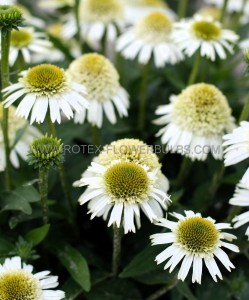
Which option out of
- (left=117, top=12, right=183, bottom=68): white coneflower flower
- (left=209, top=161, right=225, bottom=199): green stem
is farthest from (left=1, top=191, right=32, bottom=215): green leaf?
(left=117, top=12, right=183, bottom=68): white coneflower flower

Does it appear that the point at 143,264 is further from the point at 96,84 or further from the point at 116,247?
the point at 96,84

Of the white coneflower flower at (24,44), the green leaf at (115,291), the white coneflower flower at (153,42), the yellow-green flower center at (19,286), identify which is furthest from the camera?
the white coneflower flower at (153,42)

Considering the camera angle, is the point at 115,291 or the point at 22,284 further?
the point at 115,291

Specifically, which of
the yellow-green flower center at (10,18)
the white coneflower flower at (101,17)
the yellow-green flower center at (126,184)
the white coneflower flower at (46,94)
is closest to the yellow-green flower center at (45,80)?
the white coneflower flower at (46,94)

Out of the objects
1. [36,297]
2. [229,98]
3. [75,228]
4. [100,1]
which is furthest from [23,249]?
[100,1]

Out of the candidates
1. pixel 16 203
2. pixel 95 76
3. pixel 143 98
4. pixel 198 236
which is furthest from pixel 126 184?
pixel 143 98

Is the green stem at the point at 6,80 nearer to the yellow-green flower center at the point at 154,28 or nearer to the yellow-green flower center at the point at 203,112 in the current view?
the yellow-green flower center at the point at 203,112
